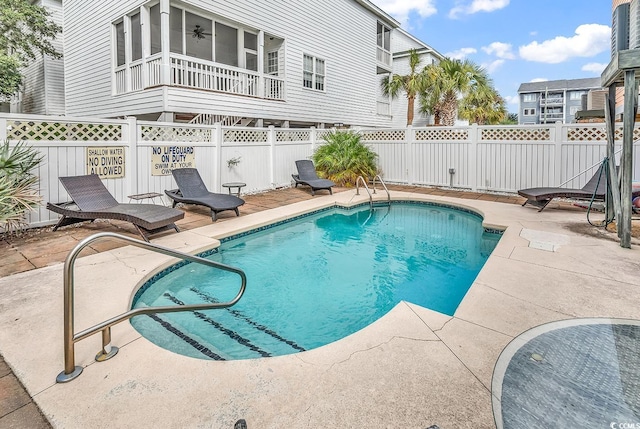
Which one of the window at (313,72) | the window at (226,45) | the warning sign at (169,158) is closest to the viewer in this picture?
the warning sign at (169,158)

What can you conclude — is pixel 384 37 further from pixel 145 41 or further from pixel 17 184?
pixel 17 184

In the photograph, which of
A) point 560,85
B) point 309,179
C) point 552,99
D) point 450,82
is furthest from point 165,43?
point 560,85

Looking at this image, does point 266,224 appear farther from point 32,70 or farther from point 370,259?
point 32,70

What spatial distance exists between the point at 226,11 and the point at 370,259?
9413 mm

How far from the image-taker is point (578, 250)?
15.6ft

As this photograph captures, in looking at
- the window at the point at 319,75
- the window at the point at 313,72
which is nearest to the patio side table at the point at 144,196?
the window at the point at 313,72

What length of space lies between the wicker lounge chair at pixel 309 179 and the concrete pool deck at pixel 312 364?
6.22 metres

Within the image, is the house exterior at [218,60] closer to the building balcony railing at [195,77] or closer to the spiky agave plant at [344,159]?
the building balcony railing at [195,77]

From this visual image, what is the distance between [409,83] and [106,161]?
16679 millimetres

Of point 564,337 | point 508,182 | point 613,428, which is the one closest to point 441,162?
point 508,182

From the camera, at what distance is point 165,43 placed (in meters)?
9.32

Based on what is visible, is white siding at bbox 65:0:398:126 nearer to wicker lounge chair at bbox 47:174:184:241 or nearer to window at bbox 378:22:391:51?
window at bbox 378:22:391:51

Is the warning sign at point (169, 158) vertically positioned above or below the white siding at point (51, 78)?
below

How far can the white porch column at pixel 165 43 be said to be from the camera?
30.4 ft
